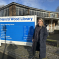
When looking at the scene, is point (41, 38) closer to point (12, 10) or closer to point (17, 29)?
point (17, 29)

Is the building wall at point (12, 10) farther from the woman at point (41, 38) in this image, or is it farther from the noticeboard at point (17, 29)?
the woman at point (41, 38)

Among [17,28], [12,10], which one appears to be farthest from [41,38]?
[12,10]

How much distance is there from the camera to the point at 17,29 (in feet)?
16.5

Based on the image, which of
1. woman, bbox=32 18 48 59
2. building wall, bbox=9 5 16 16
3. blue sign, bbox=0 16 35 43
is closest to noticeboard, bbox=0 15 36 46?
blue sign, bbox=0 16 35 43

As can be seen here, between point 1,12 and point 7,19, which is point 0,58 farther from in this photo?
point 1,12

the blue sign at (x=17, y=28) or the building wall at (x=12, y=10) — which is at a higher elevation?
the building wall at (x=12, y=10)

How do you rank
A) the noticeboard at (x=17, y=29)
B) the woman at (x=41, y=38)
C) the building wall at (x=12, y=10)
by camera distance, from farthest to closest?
1. the building wall at (x=12, y=10)
2. the noticeboard at (x=17, y=29)
3. the woman at (x=41, y=38)

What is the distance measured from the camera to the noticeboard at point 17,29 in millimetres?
4731

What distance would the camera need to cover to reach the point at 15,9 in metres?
12.9

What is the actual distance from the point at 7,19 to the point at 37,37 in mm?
2903

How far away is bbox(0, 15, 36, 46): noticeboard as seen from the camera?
186 inches

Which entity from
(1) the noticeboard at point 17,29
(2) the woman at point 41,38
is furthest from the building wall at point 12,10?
(2) the woman at point 41,38

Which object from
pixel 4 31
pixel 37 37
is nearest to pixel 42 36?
pixel 37 37


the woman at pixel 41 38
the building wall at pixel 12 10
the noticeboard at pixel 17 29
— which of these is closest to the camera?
the woman at pixel 41 38
